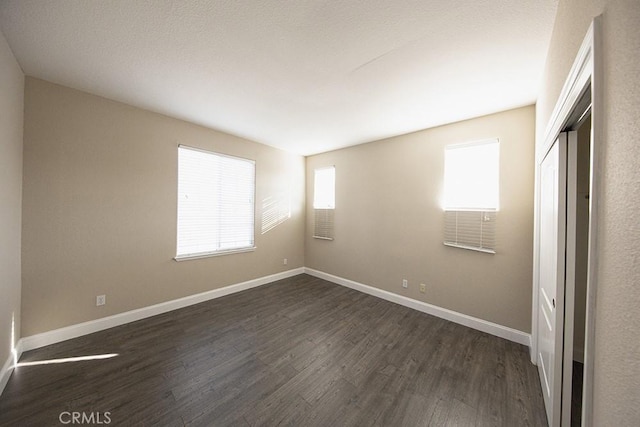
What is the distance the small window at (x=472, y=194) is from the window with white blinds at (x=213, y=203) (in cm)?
310

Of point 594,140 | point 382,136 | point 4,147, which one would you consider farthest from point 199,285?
point 594,140

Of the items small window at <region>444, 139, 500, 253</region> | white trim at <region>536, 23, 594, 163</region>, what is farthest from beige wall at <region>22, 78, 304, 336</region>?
white trim at <region>536, 23, 594, 163</region>

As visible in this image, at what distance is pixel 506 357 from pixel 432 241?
4.55 ft

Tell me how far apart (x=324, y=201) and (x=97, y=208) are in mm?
3316

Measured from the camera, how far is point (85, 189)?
2441 mm

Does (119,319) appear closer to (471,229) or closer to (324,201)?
(324,201)

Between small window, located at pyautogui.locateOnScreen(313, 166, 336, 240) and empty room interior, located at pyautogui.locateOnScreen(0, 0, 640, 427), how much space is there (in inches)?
29.4

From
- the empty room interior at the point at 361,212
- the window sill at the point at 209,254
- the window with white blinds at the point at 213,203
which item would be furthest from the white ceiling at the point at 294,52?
the window sill at the point at 209,254

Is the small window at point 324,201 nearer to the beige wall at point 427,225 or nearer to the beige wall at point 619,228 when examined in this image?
the beige wall at point 427,225

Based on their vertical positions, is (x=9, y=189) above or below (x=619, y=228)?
above

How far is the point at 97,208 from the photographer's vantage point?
2.52m

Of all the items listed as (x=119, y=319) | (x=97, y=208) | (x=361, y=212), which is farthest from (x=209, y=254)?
(x=361, y=212)

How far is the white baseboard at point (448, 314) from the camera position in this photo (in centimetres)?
244

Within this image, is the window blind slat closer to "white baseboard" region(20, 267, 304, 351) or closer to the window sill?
the window sill
